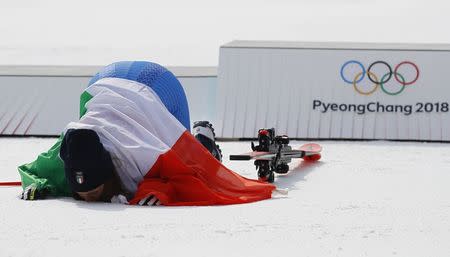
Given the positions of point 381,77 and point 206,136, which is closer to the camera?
point 206,136

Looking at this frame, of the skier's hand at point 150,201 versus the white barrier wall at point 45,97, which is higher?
the skier's hand at point 150,201

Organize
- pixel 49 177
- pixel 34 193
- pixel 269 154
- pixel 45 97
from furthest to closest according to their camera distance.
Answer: pixel 45 97
pixel 269 154
pixel 49 177
pixel 34 193

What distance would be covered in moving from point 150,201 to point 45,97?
1204cm

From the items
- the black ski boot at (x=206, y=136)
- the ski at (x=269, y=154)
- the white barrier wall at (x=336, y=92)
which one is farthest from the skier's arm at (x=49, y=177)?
the white barrier wall at (x=336, y=92)

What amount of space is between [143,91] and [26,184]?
1.39 m

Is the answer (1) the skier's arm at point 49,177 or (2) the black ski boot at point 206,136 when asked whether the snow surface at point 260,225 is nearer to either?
(1) the skier's arm at point 49,177

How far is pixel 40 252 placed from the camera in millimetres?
5004

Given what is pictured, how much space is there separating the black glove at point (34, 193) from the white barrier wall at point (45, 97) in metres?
10.7

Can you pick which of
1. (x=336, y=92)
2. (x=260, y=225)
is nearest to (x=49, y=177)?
(x=260, y=225)

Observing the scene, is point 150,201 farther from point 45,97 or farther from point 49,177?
point 45,97

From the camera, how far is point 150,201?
701cm

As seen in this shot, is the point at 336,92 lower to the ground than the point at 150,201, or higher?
lower

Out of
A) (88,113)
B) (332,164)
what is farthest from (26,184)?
(332,164)

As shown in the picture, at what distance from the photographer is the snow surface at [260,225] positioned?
5105 mm
